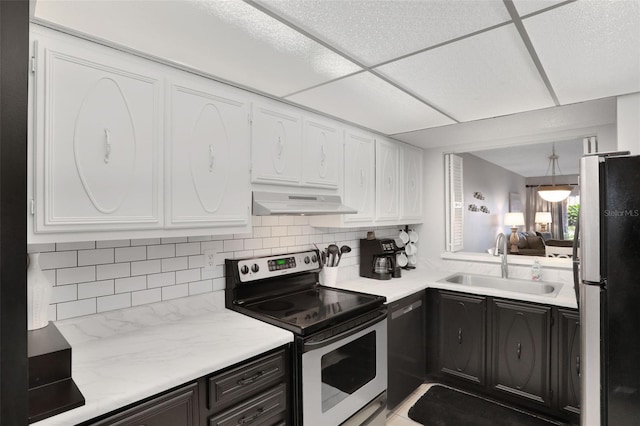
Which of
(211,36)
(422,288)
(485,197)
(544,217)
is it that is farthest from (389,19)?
(544,217)

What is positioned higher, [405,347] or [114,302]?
[114,302]

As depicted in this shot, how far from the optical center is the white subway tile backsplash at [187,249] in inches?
78.1


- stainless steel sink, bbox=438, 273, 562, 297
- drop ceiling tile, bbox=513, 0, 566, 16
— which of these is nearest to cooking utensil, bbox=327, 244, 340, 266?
stainless steel sink, bbox=438, 273, 562, 297

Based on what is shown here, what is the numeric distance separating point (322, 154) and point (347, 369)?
1.42 m

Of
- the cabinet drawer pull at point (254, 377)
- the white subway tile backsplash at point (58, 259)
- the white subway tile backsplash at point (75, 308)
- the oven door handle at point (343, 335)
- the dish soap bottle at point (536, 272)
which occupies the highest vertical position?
the white subway tile backsplash at point (58, 259)

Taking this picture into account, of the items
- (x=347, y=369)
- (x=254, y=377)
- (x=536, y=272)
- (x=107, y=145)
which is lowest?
(x=347, y=369)

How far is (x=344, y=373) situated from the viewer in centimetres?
208

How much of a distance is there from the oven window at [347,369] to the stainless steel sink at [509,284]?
120cm

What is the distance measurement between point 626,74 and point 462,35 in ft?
3.46

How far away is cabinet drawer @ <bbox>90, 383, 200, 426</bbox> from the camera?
1196 mm

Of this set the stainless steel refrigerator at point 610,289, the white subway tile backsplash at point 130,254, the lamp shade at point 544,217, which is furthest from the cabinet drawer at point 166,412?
the lamp shade at point 544,217

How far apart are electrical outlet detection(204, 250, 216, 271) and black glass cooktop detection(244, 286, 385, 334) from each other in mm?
330

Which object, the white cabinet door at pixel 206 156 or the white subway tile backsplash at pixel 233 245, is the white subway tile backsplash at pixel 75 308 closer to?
the white cabinet door at pixel 206 156

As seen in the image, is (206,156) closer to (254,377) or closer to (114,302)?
(114,302)
